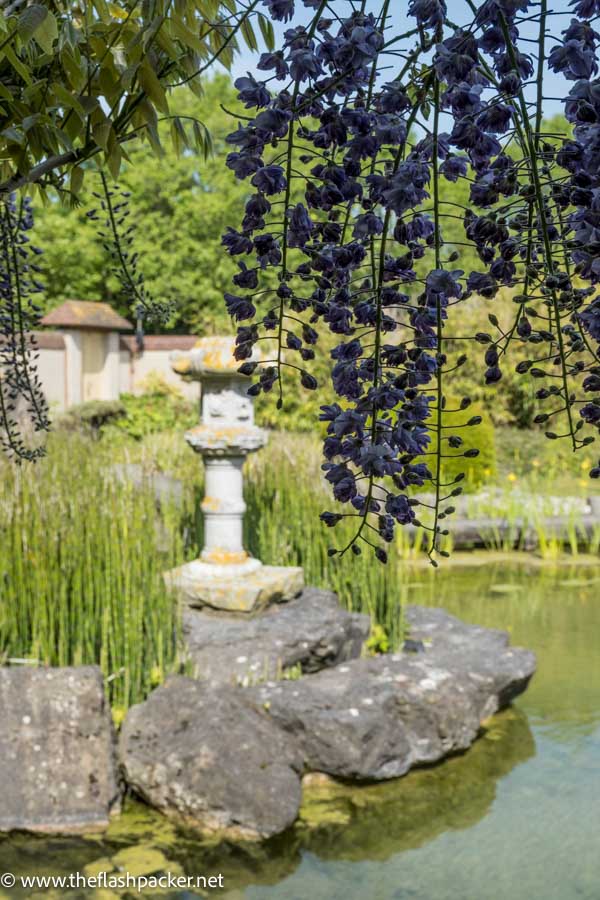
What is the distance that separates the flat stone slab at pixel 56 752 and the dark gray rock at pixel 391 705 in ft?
2.65

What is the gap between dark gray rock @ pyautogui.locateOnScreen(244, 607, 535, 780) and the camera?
4.30 meters

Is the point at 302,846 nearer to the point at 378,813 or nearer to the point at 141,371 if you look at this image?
the point at 378,813

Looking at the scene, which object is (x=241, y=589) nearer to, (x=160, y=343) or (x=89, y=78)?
(x=89, y=78)

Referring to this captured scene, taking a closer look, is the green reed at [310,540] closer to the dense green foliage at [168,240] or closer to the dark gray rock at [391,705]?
the dark gray rock at [391,705]

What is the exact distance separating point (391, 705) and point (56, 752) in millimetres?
1548

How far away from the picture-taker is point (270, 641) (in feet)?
16.7

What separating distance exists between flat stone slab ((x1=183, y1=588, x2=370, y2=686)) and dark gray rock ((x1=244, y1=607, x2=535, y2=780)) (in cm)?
28

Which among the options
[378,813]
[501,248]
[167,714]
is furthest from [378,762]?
[501,248]

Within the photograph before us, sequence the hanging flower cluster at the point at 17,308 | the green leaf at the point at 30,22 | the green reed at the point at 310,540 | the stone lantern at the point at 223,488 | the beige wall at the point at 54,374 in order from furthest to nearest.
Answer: the beige wall at the point at 54,374 → the green reed at the point at 310,540 → the stone lantern at the point at 223,488 → the hanging flower cluster at the point at 17,308 → the green leaf at the point at 30,22

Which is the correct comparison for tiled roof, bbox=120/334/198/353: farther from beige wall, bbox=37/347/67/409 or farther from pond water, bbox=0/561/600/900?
pond water, bbox=0/561/600/900

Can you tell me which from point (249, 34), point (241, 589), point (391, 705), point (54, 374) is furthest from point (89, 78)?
point (54, 374)

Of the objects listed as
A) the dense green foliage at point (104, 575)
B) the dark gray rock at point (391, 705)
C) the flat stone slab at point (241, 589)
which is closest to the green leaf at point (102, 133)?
the dense green foliage at point (104, 575)

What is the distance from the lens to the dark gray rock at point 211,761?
380 cm

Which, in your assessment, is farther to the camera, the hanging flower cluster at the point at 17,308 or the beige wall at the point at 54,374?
the beige wall at the point at 54,374
